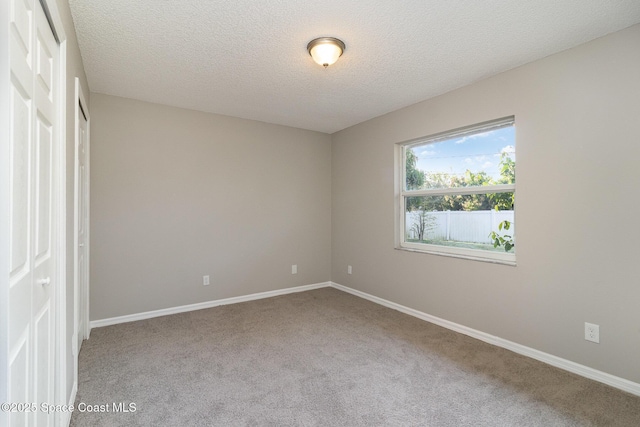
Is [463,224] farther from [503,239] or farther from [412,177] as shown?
[412,177]

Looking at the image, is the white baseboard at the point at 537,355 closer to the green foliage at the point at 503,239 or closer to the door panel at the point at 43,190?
the green foliage at the point at 503,239

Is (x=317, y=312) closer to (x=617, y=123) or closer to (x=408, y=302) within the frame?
(x=408, y=302)

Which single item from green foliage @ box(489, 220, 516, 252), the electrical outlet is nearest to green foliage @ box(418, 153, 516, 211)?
green foliage @ box(489, 220, 516, 252)

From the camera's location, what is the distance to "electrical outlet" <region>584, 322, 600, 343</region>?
2.19 metres

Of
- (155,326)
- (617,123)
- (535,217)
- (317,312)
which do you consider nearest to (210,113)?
(155,326)

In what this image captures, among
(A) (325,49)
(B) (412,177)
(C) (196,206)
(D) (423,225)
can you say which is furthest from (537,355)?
(C) (196,206)

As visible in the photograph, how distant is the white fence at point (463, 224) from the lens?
2.90 meters

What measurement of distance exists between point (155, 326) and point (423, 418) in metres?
2.70

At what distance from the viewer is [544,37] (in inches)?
86.2

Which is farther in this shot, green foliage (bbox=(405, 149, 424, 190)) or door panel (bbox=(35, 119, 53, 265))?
green foliage (bbox=(405, 149, 424, 190))

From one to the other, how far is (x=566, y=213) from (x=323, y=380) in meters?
2.22

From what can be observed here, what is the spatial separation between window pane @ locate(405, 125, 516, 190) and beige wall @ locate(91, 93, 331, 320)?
1584 millimetres

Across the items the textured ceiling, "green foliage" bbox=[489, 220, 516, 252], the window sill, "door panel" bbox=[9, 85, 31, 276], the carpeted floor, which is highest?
the textured ceiling

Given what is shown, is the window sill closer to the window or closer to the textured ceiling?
the window
